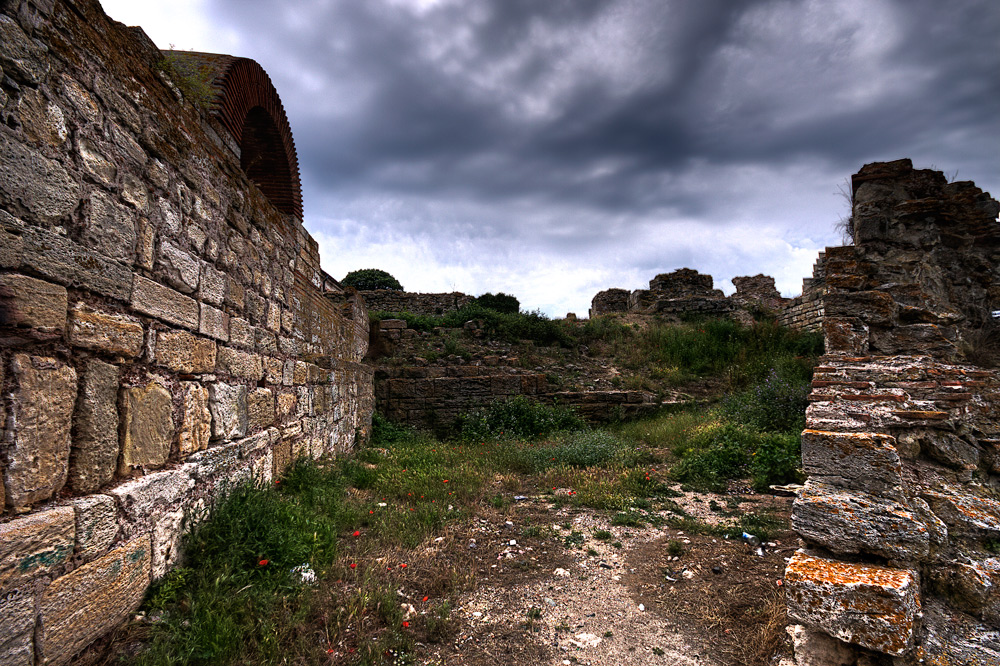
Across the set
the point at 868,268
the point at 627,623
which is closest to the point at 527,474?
the point at 627,623

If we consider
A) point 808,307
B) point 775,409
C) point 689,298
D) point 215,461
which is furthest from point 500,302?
point 215,461

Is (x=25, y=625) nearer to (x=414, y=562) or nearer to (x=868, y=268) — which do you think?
(x=414, y=562)

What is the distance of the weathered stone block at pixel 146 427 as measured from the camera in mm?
2072

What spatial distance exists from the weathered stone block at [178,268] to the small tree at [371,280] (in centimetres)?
2287

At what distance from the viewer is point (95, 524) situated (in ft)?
5.95

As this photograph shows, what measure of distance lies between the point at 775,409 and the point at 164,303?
765 cm

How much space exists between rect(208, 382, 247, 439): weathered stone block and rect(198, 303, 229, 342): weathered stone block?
330mm

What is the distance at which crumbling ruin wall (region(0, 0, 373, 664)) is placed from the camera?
5.08ft

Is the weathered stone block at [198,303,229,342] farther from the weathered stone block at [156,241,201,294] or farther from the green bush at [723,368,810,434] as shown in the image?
the green bush at [723,368,810,434]

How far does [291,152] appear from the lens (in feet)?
18.6

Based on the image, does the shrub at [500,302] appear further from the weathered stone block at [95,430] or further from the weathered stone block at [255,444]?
the weathered stone block at [95,430]

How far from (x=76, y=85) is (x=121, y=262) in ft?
2.38

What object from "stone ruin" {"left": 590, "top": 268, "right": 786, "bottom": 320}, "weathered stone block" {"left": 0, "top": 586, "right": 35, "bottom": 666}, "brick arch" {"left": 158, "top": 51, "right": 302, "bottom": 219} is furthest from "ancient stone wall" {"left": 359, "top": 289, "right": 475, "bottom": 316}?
"weathered stone block" {"left": 0, "top": 586, "right": 35, "bottom": 666}

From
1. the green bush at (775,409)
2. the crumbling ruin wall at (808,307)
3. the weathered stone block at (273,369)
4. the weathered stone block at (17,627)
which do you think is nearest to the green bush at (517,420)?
the green bush at (775,409)
